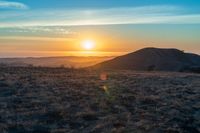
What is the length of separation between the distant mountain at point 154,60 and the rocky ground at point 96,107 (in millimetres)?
41581

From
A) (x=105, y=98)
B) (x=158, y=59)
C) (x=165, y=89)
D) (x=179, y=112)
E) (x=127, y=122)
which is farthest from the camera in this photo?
(x=158, y=59)

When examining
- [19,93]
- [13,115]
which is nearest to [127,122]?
[13,115]

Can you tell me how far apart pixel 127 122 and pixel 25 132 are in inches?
160

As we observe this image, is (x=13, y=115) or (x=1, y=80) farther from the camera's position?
(x=1, y=80)

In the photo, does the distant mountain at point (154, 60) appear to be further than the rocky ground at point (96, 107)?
Yes

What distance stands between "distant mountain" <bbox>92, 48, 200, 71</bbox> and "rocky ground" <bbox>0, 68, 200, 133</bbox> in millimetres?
41581

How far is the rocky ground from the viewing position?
676 inches

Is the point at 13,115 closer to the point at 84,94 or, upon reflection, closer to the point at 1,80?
the point at 84,94

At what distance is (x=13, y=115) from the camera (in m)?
18.4

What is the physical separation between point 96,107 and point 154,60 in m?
53.7

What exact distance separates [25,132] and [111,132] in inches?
125

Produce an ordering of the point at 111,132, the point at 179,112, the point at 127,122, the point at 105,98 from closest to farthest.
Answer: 1. the point at 111,132
2. the point at 127,122
3. the point at 179,112
4. the point at 105,98

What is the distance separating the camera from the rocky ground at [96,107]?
56.3ft

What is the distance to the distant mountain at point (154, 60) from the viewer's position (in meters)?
69.8
